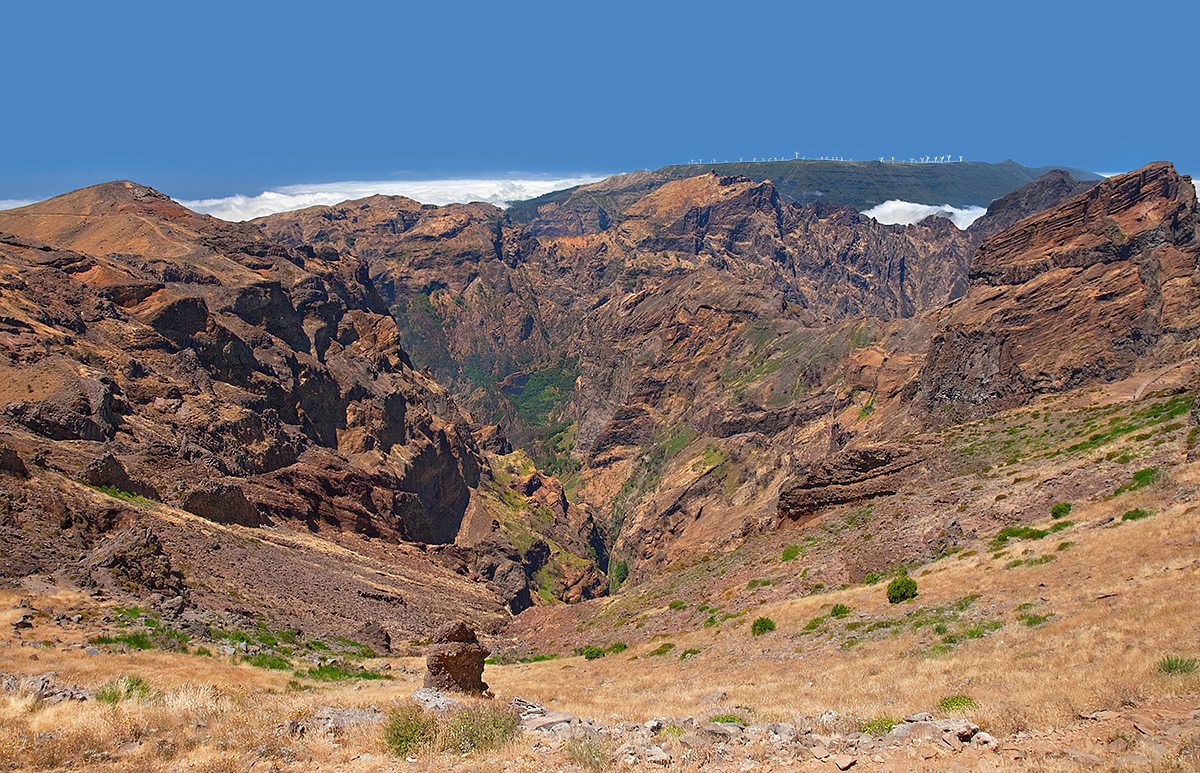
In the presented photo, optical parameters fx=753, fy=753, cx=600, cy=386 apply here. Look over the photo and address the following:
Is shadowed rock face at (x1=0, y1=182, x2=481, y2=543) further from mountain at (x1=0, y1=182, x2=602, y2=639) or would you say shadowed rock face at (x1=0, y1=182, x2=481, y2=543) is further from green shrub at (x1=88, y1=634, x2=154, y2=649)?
green shrub at (x1=88, y1=634, x2=154, y2=649)

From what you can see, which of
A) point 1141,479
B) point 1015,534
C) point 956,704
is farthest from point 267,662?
point 1141,479

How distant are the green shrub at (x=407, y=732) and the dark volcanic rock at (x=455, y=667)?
1023 centimetres

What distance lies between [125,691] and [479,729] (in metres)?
9.84

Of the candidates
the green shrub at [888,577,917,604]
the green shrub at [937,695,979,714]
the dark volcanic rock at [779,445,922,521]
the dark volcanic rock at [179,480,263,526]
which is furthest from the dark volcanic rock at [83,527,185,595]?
the dark volcanic rock at [779,445,922,521]

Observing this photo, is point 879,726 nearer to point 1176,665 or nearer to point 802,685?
point 1176,665

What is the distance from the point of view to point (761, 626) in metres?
37.0

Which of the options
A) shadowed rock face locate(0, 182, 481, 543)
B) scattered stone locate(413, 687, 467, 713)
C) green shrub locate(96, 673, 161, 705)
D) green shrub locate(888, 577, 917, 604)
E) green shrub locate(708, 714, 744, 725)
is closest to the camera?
green shrub locate(708, 714, 744, 725)

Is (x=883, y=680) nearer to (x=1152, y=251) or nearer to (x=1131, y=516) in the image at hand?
(x=1131, y=516)

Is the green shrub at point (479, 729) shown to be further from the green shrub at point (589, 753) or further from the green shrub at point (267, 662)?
the green shrub at point (267, 662)

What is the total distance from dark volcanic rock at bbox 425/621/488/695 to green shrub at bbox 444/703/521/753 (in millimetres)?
9096

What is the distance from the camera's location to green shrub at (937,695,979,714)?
1762 centimetres

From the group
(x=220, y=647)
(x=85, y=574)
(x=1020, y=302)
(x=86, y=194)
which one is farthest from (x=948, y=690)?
(x=86, y=194)

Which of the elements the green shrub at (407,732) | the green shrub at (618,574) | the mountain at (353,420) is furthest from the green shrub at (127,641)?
the green shrub at (618,574)

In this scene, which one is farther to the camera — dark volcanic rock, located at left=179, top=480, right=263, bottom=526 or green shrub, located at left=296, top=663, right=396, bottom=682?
dark volcanic rock, located at left=179, top=480, right=263, bottom=526
